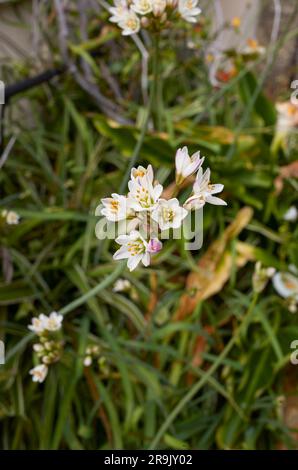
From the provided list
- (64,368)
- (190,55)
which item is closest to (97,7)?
(190,55)

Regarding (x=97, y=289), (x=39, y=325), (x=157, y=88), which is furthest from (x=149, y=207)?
(x=157, y=88)

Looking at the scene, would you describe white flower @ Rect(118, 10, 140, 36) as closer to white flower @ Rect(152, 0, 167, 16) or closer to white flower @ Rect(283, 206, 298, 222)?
white flower @ Rect(152, 0, 167, 16)

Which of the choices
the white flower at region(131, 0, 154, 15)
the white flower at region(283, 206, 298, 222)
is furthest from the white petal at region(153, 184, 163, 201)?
the white flower at region(283, 206, 298, 222)

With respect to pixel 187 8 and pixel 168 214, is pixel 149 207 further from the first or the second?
pixel 187 8

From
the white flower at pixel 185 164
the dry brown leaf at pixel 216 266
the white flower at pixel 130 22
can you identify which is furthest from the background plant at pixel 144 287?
the white flower at pixel 185 164

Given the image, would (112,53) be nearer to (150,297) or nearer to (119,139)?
(119,139)

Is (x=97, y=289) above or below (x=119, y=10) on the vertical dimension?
below

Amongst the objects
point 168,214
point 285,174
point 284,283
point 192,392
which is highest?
point 285,174
